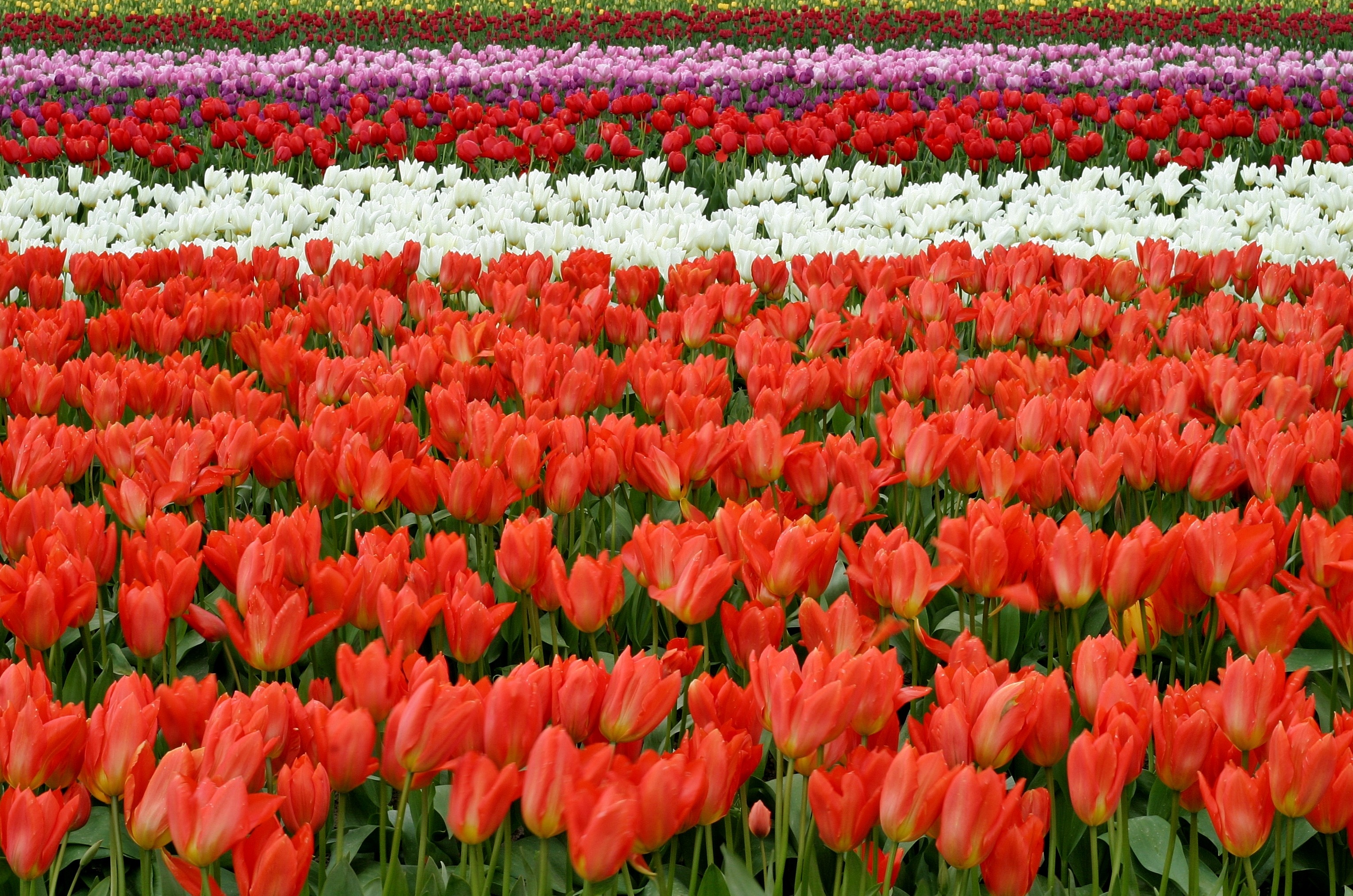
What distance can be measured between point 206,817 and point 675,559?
83 cm

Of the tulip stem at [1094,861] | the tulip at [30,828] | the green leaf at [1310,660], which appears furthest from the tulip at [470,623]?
the green leaf at [1310,660]

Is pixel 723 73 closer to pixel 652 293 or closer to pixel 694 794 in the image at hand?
pixel 652 293

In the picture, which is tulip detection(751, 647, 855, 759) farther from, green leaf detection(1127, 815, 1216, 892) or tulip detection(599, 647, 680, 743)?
green leaf detection(1127, 815, 1216, 892)

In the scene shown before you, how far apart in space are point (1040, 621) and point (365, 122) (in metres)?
7.25

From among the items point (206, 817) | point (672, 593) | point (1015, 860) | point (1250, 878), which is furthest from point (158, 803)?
point (1250, 878)

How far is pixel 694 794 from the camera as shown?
1.44 metres

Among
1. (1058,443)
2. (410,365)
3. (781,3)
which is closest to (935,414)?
(1058,443)

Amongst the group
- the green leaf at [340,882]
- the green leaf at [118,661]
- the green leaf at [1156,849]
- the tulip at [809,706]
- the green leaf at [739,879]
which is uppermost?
the tulip at [809,706]

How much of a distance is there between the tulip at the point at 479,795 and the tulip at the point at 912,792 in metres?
0.40

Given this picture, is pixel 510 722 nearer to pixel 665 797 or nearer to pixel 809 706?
pixel 665 797

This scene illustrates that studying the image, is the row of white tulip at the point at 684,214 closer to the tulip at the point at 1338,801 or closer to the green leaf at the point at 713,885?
the green leaf at the point at 713,885

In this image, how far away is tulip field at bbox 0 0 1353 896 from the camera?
1.50 metres

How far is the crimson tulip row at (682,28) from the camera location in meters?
17.4

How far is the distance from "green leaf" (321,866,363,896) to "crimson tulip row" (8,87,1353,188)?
6791 mm
